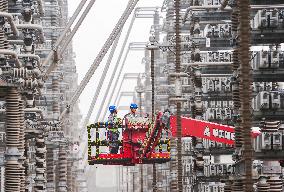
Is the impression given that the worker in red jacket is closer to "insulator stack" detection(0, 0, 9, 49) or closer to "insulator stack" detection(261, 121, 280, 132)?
"insulator stack" detection(0, 0, 9, 49)

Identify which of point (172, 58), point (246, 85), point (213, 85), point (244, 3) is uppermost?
point (172, 58)

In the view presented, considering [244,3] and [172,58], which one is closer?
[244,3]

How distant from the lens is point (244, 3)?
25.1 metres

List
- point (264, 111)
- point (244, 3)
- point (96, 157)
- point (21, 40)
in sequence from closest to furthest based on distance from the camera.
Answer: point (244, 3)
point (264, 111)
point (96, 157)
point (21, 40)

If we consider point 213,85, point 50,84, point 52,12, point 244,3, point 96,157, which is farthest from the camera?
point 50,84

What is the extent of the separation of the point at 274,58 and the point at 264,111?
2.77m

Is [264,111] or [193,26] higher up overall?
[193,26]

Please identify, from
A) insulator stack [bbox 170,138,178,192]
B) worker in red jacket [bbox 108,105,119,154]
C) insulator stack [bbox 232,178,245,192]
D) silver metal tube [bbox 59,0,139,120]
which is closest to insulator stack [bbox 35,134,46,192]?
worker in red jacket [bbox 108,105,119,154]

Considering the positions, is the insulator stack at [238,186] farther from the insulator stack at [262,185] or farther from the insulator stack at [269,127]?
the insulator stack at [269,127]

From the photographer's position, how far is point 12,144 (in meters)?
47.7

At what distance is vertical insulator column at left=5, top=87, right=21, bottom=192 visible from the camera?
4728 cm

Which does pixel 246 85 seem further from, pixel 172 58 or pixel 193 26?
pixel 172 58

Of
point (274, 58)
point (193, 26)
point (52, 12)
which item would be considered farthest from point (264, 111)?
point (52, 12)

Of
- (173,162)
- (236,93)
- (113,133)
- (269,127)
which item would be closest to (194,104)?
(113,133)
